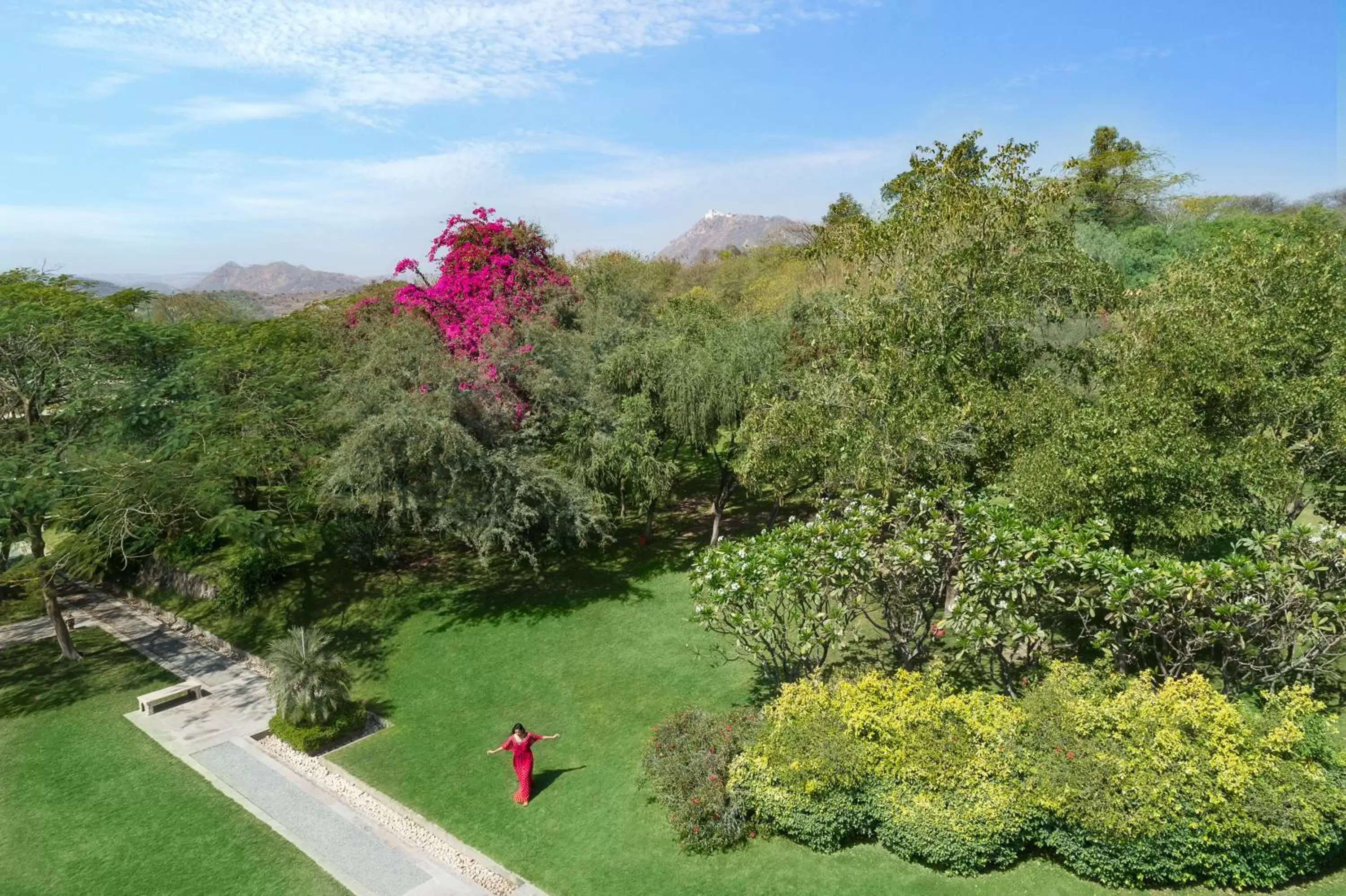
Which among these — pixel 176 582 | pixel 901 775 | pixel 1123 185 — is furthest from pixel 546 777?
pixel 1123 185

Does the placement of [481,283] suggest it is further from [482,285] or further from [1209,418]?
[1209,418]

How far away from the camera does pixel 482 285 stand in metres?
21.1

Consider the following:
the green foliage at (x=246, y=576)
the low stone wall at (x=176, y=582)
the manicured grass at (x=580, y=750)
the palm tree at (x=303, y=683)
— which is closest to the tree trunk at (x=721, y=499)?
the manicured grass at (x=580, y=750)

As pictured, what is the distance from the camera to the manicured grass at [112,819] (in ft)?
29.0

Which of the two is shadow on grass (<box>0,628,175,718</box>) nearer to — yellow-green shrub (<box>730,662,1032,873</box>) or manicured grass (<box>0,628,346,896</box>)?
manicured grass (<box>0,628,346,896</box>)

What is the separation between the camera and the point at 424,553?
64.4ft

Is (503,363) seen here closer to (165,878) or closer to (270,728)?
(270,728)

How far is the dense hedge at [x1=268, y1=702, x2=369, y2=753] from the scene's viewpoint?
Answer: 1144 cm

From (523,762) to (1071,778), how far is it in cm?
671

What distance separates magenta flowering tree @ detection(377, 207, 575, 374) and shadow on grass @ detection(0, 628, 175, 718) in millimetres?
9027

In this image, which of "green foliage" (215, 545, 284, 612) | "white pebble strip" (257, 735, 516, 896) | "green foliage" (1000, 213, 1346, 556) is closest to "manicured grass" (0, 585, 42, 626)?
"green foliage" (215, 545, 284, 612)

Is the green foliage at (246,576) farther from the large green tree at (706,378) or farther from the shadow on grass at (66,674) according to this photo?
the large green tree at (706,378)

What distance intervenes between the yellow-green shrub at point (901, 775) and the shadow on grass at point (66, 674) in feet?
38.3

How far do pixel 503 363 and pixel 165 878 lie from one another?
1070 centimetres
